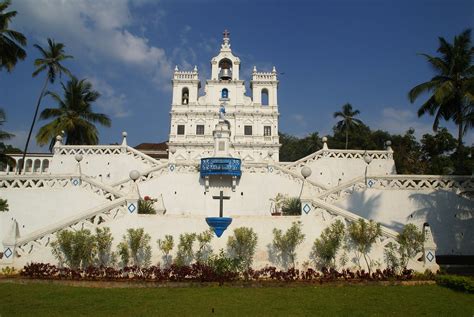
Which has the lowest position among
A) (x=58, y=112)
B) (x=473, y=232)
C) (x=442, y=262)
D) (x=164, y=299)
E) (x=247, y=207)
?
(x=164, y=299)

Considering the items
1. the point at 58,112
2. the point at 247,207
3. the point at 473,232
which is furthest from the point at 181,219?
the point at 58,112

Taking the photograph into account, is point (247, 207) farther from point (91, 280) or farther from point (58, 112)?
point (58, 112)

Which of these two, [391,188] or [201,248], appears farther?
[391,188]

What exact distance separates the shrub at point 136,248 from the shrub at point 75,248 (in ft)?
3.21

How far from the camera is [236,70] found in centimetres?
4638

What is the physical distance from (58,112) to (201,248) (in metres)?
26.7

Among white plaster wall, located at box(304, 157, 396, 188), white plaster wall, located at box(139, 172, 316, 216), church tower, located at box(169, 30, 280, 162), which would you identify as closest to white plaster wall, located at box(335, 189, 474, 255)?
white plaster wall, located at box(139, 172, 316, 216)

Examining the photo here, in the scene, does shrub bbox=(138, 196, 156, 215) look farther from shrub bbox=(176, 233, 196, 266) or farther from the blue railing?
the blue railing

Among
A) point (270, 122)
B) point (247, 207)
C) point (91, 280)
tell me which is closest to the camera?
point (91, 280)

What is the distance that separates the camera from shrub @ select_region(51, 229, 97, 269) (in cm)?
1260

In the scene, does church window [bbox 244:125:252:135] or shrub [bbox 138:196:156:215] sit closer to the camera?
shrub [bbox 138:196:156:215]

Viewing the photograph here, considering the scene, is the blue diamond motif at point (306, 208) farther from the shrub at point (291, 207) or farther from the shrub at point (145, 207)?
the shrub at point (145, 207)

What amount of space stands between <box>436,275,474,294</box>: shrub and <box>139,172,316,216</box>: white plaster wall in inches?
451

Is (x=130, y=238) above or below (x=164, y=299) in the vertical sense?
above
